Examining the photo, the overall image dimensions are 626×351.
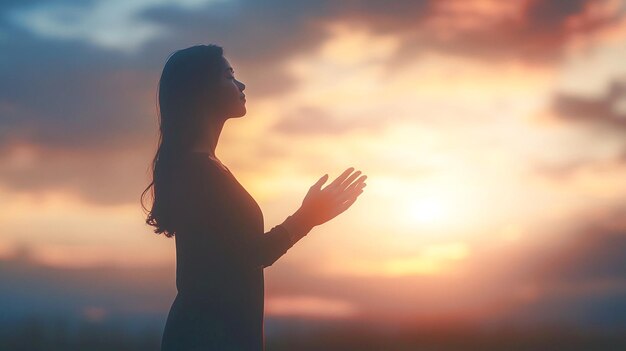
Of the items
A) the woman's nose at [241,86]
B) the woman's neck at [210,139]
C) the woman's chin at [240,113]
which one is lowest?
the woman's neck at [210,139]

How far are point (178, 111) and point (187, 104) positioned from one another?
83 millimetres

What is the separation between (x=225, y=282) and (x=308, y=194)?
854 mm

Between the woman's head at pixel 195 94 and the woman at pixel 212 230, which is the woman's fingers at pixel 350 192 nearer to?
the woman at pixel 212 230

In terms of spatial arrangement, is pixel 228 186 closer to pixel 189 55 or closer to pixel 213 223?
pixel 213 223

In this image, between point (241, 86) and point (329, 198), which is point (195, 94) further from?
point (329, 198)

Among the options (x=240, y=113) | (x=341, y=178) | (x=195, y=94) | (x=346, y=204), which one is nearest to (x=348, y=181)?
(x=341, y=178)

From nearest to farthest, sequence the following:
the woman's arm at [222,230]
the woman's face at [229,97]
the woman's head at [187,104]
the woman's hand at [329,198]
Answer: the woman's arm at [222,230] → the woman's hand at [329,198] → the woman's head at [187,104] → the woman's face at [229,97]

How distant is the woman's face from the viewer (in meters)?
6.21

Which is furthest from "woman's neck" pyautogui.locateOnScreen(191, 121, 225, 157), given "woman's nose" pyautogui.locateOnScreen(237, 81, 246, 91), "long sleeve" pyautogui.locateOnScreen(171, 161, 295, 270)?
"woman's nose" pyautogui.locateOnScreen(237, 81, 246, 91)

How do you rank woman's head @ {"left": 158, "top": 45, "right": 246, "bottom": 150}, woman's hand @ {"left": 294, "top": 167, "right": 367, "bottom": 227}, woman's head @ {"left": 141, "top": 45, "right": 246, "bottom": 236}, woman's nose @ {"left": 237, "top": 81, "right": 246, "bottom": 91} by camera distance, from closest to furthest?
woman's hand @ {"left": 294, "top": 167, "right": 367, "bottom": 227}, woman's head @ {"left": 141, "top": 45, "right": 246, "bottom": 236}, woman's head @ {"left": 158, "top": 45, "right": 246, "bottom": 150}, woman's nose @ {"left": 237, "top": 81, "right": 246, "bottom": 91}

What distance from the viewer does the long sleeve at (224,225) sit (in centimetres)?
554

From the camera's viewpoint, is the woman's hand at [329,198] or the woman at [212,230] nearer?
the woman at [212,230]

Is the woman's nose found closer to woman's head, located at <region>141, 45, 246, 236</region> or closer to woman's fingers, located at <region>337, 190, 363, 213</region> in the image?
woman's head, located at <region>141, 45, 246, 236</region>

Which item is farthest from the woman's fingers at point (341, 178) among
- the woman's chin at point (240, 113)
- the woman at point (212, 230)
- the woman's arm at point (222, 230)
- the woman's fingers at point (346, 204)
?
the woman's chin at point (240, 113)
